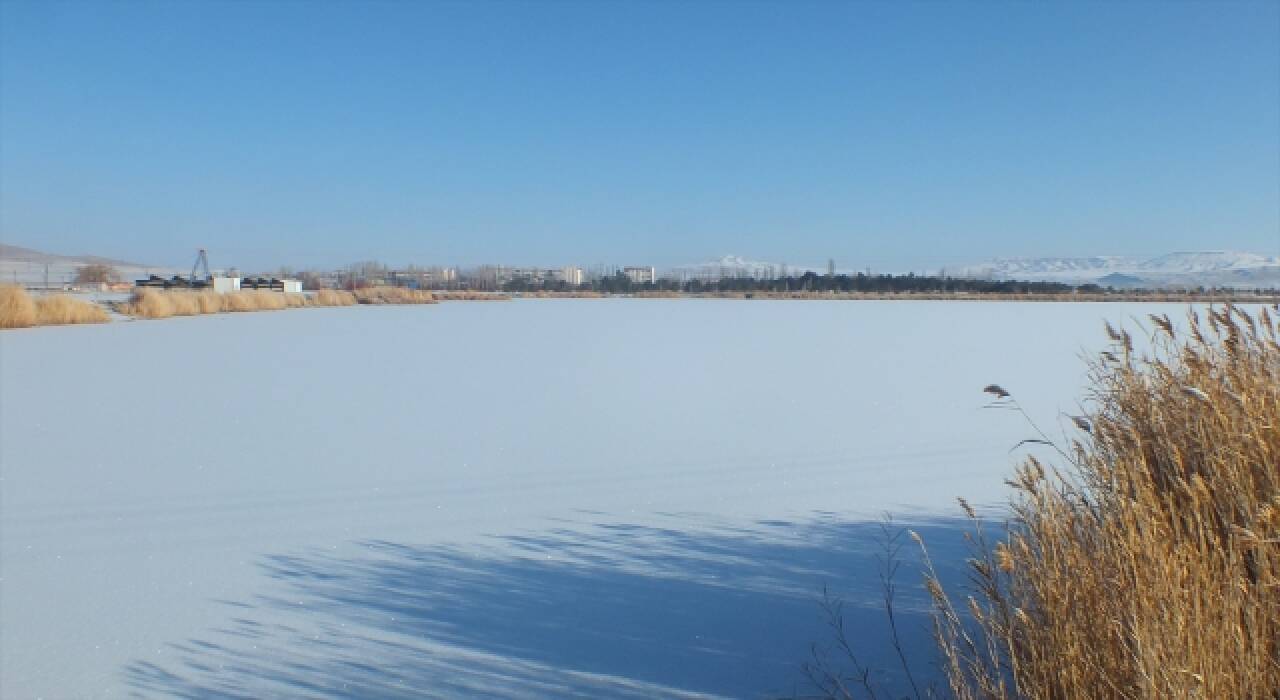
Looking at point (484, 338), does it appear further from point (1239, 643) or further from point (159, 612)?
point (1239, 643)

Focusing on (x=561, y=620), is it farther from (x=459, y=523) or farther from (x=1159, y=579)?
(x=1159, y=579)

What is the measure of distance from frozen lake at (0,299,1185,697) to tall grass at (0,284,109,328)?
6.18 metres

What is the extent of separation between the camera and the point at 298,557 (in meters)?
2.76

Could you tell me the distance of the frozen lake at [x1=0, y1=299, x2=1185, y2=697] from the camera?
2023 mm

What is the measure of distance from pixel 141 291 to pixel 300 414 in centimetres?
1400

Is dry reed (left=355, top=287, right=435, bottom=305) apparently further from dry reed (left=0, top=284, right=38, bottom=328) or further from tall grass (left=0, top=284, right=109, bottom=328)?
dry reed (left=0, top=284, right=38, bottom=328)

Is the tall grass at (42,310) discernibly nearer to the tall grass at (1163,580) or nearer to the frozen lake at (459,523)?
the frozen lake at (459,523)

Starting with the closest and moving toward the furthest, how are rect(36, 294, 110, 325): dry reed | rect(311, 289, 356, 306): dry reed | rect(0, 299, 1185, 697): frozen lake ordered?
rect(0, 299, 1185, 697): frozen lake < rect(36, 294, 110, 325): dry reed < rect(311, 289, 356, 306): dry reed

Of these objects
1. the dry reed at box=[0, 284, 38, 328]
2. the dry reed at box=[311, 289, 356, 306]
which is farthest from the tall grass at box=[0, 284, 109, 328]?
the dry reed at box=[311, 289, 356, 306]

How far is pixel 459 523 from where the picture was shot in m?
3.17

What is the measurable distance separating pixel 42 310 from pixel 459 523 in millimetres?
14195

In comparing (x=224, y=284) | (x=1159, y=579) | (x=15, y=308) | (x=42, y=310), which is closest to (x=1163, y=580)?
(x=1159, y=579)

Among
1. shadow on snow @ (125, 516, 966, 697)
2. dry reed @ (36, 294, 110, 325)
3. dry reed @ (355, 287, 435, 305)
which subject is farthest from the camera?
dry reed @ (355, 287, 435, 305)

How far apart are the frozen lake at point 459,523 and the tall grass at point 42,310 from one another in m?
6.18
